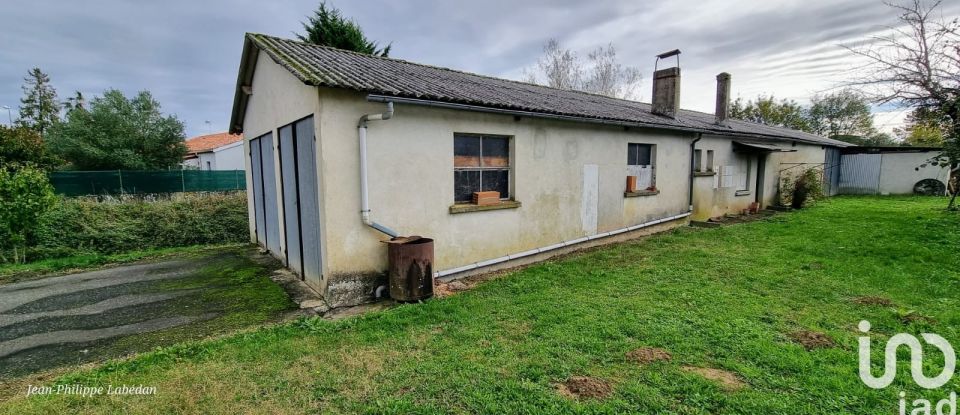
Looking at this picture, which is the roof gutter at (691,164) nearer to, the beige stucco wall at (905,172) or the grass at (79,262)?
the grass at (79,262)

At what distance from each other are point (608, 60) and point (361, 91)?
29.3 metres

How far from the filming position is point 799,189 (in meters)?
14.1

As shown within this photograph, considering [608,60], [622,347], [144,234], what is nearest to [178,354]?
[622,347]

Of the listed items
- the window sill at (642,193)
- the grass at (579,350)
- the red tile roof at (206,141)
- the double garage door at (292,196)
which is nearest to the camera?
the grass at (579,350)

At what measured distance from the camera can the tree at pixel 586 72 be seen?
29328mm

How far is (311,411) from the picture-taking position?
8.71ft

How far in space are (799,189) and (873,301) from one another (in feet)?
39.3

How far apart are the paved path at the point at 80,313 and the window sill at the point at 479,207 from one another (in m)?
3.54

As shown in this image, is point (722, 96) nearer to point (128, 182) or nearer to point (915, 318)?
point (915, 318)

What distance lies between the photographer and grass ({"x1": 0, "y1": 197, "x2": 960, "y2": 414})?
2717 millimetres

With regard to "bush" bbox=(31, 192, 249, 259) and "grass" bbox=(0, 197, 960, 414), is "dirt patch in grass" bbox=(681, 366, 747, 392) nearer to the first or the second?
"grass" bbox=(0, 197, 960, 414)

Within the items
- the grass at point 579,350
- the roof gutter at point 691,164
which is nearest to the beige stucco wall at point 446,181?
the grass at point 579,350

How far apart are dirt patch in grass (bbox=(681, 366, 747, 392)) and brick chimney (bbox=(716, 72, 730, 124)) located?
45.7 feet

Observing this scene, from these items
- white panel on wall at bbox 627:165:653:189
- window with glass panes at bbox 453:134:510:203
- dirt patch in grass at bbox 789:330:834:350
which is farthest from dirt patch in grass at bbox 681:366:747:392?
white panel on wall at bbox 627:165:653:189
